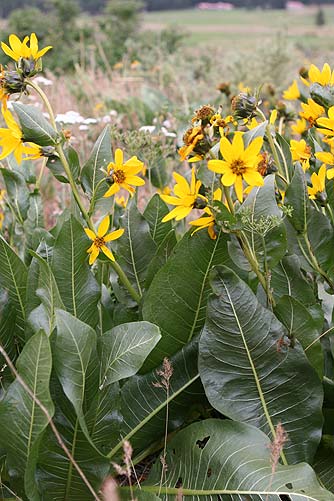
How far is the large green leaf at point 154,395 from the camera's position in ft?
4.54

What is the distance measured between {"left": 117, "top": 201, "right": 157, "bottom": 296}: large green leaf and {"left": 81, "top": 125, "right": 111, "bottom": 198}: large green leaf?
113mm

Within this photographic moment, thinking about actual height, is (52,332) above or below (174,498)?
above

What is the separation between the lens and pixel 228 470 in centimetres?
119

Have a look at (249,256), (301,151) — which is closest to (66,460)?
(249,256)

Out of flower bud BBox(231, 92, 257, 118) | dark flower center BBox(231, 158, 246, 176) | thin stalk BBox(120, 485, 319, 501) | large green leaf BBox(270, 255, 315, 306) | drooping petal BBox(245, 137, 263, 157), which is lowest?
thin stalk BBox(120, 485, 319, 501)

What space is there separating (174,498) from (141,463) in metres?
0.24

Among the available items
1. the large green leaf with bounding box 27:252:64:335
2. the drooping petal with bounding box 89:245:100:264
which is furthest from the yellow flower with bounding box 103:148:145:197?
the large green leaf with bounding box 27:252:64:335

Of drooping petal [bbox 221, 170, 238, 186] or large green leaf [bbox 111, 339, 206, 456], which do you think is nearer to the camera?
drooping petal [bbox 221, 170, 238, 186]

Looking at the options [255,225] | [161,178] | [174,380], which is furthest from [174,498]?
[161,178]

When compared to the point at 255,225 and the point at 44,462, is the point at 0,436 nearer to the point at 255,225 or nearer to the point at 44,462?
the point at 44,462

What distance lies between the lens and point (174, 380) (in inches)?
54.7

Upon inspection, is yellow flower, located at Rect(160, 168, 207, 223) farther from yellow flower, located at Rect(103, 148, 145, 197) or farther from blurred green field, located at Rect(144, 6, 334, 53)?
blurred green field, located at Rect(144, 6, 334, 53)

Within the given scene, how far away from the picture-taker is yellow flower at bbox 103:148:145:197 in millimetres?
1369

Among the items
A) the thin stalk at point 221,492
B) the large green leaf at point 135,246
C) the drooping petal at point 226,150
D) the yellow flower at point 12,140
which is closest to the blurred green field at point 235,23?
the large green leaf at point 135,246
